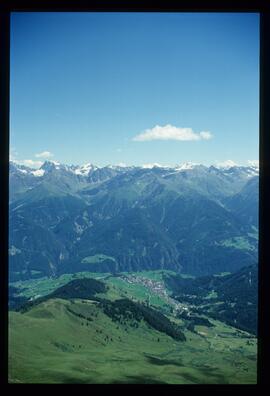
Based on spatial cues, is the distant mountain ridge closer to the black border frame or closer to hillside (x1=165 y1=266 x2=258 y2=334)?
hillside (x1=165 y1=266 x2=258 y2=334)

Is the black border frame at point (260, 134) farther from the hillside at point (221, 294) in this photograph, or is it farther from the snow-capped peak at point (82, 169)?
the snow-capped peak at point (82, 169)

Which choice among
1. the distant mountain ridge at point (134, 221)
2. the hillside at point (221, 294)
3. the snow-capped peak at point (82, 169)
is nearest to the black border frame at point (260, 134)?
the hillside at point (221, 294)

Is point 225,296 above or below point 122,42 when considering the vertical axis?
below

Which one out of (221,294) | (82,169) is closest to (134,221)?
(82,169)

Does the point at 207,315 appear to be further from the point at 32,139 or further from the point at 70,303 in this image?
the point at 32,139

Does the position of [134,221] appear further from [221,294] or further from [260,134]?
[260,134]
